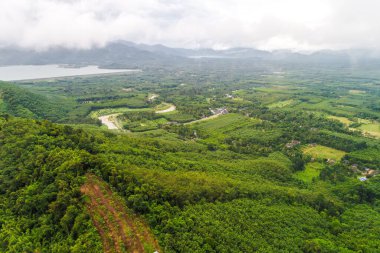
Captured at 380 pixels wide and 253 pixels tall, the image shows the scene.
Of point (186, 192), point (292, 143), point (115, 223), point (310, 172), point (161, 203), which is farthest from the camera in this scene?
point (292, 143)

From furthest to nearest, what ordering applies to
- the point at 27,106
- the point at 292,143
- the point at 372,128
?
the point at 372,128, the point at 27,106, the point at 292,143

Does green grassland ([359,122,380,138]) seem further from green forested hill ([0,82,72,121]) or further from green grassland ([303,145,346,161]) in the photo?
green forested hill ([0,82,72,121])

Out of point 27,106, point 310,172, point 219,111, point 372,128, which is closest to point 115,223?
point 310,172

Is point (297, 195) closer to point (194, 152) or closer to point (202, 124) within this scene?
point (194, 152)

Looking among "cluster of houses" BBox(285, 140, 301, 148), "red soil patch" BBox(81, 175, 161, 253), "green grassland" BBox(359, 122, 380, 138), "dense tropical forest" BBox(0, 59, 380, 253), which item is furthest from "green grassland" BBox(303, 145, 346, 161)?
"red soil patch" BBox(81, 175, 161, 253)

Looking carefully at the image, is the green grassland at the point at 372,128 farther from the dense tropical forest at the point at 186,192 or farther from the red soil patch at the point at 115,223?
the red soil patch at the point at 115,223

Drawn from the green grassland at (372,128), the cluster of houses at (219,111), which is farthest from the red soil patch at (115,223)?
the green grassland at (372,128)

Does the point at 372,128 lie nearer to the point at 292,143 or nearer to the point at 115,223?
the point at 292,143

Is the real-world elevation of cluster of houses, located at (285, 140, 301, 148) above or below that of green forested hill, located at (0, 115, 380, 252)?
below

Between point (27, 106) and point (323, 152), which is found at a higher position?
point (27, 106)
